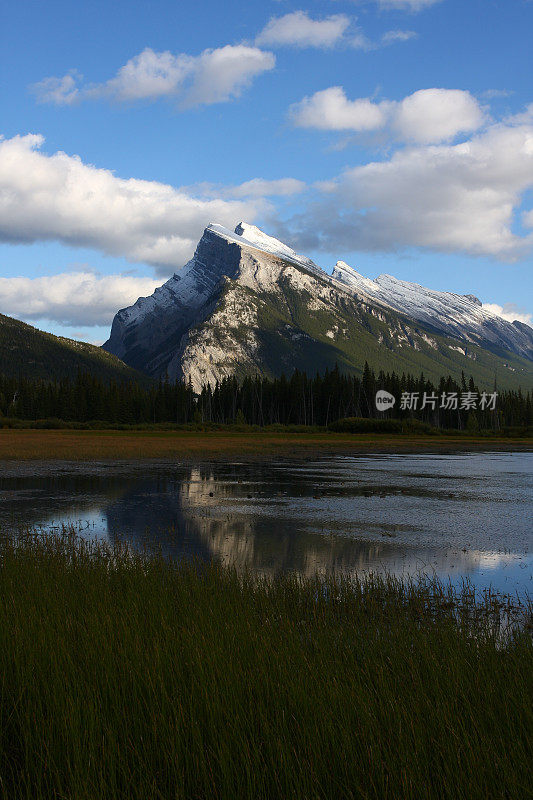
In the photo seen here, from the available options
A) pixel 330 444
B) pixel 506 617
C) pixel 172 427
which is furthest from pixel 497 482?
pixel 172 427

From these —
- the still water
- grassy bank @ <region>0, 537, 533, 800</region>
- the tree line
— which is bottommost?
the still water

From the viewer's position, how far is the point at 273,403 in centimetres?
16650

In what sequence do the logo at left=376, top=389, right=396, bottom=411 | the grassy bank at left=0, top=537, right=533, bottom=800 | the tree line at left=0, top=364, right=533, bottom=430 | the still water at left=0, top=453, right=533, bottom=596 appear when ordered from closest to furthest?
the grassy bank at left=0, top=537, right=533, bottom=800 → the still water at left=0, top=453, right=533, bottom=596 → the tree line at left=0, top=364, right=533, bottom=430 → the logo at left=376, top=389, right=396, bottom=411

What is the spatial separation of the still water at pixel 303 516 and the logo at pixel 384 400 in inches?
4461

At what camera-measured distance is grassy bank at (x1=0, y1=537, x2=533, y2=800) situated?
4348 millimetres

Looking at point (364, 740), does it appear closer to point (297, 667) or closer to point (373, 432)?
point (297, 667)

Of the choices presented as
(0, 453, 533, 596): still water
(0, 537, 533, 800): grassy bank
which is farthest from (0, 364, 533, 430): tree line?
(0, 537, 533, 800): grassy bank

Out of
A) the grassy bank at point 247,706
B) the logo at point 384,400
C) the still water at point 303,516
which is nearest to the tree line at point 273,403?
the logo at point 384,400

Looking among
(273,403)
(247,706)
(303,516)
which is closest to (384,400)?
(273,403)

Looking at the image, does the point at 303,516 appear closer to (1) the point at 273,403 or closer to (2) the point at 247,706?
(2) the point at 247,706

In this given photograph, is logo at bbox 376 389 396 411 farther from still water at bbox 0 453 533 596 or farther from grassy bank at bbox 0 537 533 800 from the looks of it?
grassy bank at bbox 0 537 533 800

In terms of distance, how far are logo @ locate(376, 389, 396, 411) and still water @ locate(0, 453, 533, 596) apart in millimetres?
113317

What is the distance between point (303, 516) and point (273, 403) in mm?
143270

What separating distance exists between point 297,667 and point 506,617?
5974 mm
